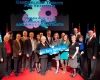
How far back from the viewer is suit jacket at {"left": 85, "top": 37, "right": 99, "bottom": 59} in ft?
20.5

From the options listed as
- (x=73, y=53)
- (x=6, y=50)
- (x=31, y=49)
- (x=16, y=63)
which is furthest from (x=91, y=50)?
(x=6, y=50)

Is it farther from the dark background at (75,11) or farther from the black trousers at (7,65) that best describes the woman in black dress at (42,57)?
the dark background at (75,11)

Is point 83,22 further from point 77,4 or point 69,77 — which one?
point 69,77

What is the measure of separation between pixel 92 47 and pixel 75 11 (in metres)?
4.47

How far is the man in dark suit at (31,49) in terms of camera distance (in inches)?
273

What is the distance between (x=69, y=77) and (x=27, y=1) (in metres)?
5.05

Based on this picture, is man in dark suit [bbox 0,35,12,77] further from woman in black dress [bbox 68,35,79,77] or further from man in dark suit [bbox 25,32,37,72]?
woman in black dress [bbox 68,35,79,77]

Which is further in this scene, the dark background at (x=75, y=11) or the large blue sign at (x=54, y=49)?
the dark background at (x=75, y=11)

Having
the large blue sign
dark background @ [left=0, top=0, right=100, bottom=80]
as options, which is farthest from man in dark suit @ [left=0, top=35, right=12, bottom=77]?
dark background @ [left=0, top=0, right=100, bottom=80]

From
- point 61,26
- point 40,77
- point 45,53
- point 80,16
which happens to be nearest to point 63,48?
point 45,53

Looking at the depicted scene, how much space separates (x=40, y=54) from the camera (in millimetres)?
6797

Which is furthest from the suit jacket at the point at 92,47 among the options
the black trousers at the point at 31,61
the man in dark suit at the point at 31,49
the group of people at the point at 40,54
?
the black trousers at the point at 31,61

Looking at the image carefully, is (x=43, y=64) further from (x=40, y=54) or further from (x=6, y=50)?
(x=6, y=50)

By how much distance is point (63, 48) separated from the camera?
691 cm
